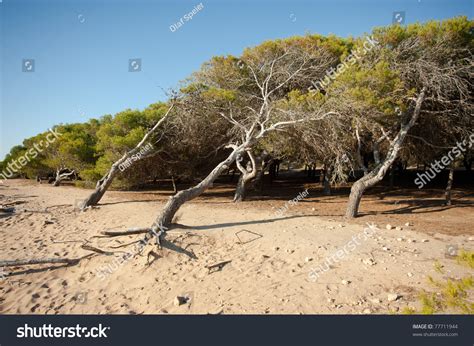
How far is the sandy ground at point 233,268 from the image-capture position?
4926 millimetres

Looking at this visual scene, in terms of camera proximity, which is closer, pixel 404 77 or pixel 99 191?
pixel 404 77

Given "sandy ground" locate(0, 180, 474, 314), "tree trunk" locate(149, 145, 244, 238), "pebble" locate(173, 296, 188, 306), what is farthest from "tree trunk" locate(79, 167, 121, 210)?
"pebble" locate(173, 296, 188, 306)

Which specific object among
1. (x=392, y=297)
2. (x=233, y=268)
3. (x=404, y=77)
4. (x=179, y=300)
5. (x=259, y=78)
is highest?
(x=259, y=78)

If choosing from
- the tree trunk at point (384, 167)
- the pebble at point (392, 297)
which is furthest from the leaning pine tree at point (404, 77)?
the pebble at point (392, 297)

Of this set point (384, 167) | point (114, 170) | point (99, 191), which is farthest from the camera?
point (114, 170)

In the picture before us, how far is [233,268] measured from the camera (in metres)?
6.16

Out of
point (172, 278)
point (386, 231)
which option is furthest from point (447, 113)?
point (172, 278)

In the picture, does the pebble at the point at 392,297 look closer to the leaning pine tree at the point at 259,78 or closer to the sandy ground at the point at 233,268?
the sandy ground at the point at 233,268

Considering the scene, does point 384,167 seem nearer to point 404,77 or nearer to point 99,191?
point 404,77

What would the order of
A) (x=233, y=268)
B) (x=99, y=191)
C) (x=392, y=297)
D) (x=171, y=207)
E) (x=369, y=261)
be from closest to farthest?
1. (x=392, y=297)
2. (x=369, y=261)
3. (x=233, y=268)
4. (x=171, y=207)
5. (x=99, y=191)

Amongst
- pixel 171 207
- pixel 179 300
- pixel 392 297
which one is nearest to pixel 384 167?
pixel 392 297

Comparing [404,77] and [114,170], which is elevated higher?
[404,77]
